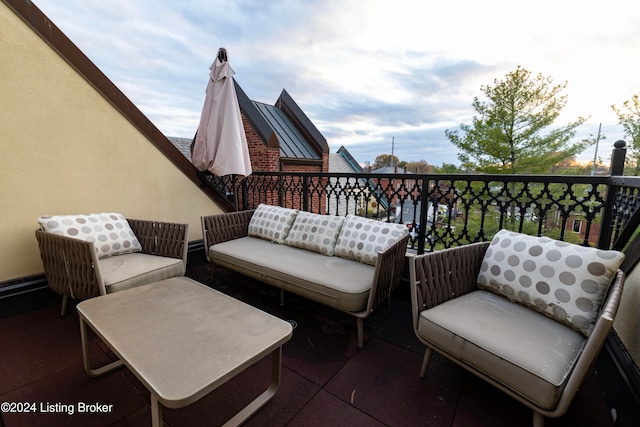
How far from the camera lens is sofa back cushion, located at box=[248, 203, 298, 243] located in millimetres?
3070

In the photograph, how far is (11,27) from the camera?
2.25m

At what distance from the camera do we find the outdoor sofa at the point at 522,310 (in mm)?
1105

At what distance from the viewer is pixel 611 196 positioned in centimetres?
174

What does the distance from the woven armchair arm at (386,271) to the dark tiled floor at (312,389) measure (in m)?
0.36

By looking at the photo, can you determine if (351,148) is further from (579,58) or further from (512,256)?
(512,256)

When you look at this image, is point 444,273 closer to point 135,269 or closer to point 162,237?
point 135,269

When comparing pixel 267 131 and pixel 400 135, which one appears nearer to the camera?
pixel 267 131

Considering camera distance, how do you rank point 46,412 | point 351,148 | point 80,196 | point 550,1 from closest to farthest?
1. point 46,412
2. point 80,196
3. point 550,1
4. point 351,148

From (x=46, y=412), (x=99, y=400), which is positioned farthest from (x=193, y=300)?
(x=46, y=412)

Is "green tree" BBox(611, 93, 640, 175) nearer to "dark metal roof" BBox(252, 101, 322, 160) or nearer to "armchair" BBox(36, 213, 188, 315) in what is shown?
"dark metal roof" BBox(252, 101, 322, 160)

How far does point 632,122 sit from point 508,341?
55.9 ft

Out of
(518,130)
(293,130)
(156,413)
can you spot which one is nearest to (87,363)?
(156,413)

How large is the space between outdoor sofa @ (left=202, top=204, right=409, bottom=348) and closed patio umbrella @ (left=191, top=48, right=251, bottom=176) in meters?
0.66

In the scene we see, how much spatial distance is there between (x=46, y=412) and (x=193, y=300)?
0.86 metres
